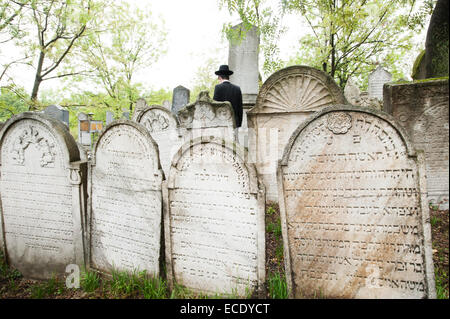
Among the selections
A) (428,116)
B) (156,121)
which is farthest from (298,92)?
(156,121)

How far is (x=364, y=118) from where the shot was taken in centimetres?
212

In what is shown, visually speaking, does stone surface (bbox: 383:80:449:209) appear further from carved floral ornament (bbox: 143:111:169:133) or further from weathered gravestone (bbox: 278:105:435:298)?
carved floral ornament (bbox: 143:111:169:133)

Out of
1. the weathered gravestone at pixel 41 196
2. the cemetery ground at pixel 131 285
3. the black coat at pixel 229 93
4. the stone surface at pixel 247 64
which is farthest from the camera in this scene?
the stone surface at pixel 247 64

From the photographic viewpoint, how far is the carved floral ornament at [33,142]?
3.07 metres

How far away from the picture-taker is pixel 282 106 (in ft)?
15.4

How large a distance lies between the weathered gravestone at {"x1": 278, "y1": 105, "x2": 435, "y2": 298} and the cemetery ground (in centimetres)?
36

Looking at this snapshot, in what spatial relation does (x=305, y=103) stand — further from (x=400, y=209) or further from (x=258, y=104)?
(x=400, y=209)

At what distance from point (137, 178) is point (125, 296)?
119cm

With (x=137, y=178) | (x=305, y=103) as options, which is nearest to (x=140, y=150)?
(x=137, y=178)

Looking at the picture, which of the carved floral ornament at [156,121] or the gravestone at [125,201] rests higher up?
the carved floral ornament at [156,121]

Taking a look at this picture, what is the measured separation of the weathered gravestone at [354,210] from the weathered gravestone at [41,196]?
2.48m

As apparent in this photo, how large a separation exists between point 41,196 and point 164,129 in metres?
2.79

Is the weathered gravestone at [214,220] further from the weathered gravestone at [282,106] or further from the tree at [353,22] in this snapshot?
the tree at [353,22]

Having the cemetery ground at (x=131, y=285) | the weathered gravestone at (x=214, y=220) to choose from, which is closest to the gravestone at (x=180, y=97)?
the cemetery ground at (x=131, y=285)
